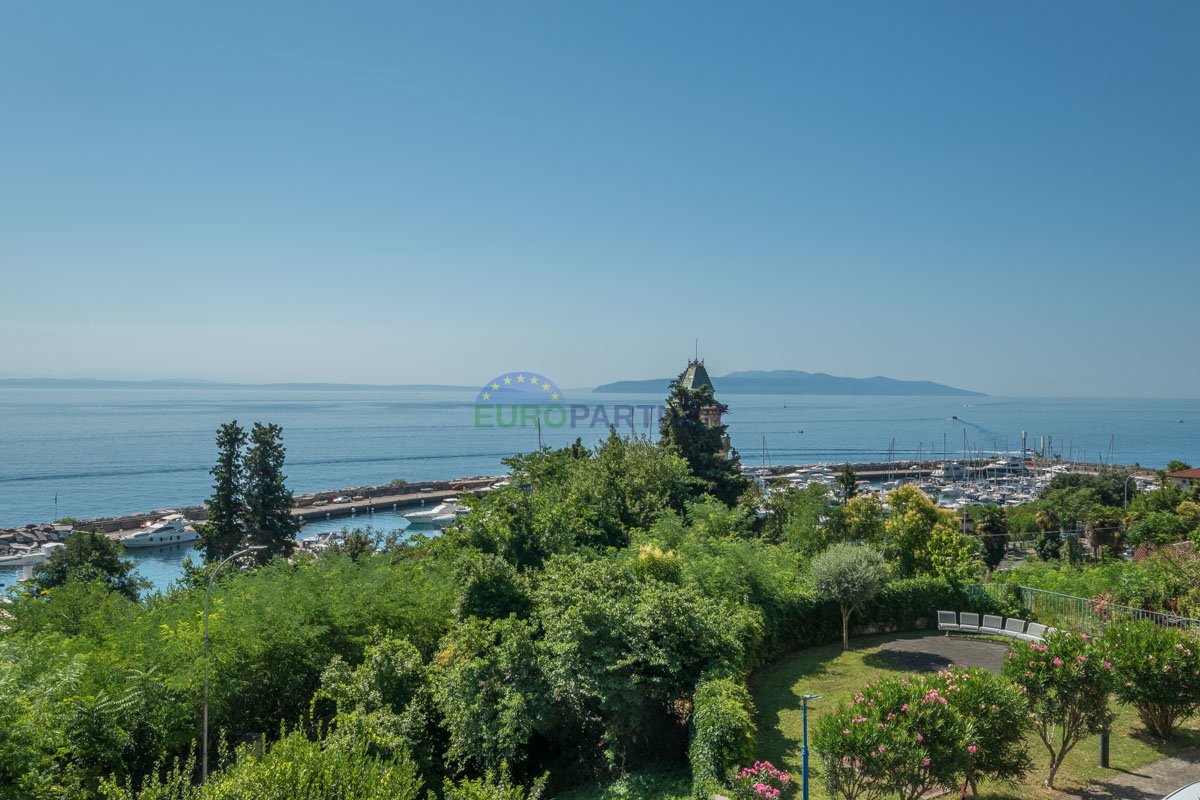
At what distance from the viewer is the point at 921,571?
22.4 metres

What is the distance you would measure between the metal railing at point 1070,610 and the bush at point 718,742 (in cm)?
921

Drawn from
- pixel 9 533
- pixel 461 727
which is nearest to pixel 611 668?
pixel 461 727

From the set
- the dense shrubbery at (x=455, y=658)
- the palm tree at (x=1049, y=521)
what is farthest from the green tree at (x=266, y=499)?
the palm tree at (x=1049, y=521)

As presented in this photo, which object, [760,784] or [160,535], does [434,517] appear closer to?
[160,535]

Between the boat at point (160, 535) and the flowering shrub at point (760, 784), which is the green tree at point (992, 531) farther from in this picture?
the boat at point (160, 535)

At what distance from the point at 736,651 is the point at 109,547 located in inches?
1485

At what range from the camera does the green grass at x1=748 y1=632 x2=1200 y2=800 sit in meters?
10.5

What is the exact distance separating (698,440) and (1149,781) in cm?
2409

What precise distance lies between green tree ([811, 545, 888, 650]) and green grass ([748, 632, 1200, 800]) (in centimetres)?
130

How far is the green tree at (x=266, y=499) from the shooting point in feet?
123

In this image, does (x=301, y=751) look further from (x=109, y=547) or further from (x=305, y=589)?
(x=109, y=547)

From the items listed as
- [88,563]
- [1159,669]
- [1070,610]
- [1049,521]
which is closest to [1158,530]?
[1049,521]

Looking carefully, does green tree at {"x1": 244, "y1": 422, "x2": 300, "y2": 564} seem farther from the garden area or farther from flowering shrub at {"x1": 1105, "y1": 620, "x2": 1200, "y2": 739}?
flowering shrub at {"x1": 1105, "y1": 620, "x2": 1200, "y2": 739}

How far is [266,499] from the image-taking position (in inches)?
1495
